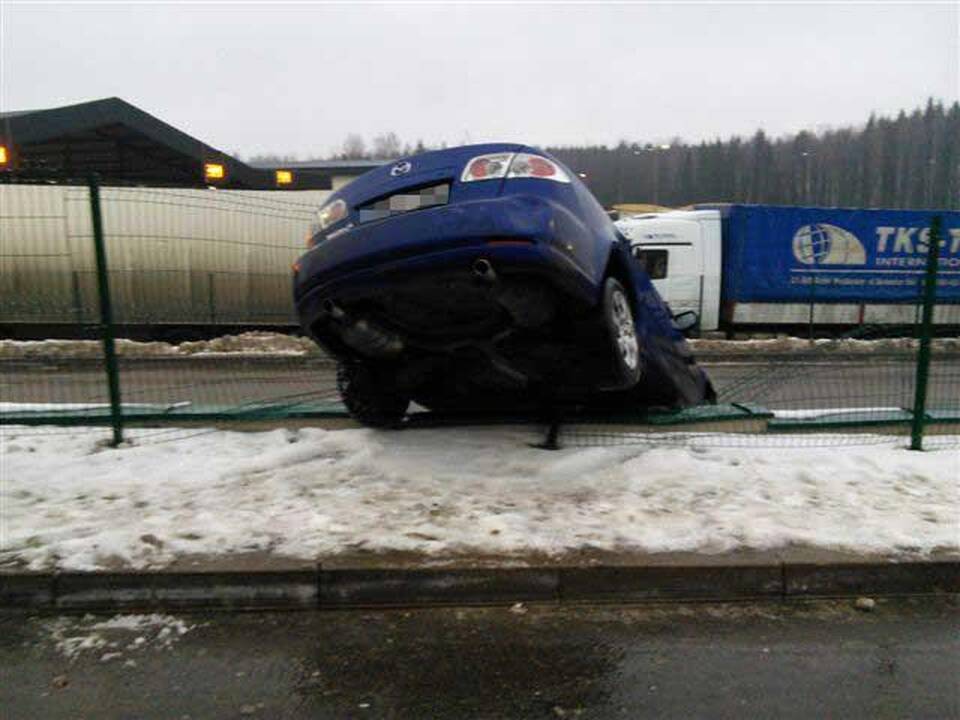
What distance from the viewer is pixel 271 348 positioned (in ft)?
47.3

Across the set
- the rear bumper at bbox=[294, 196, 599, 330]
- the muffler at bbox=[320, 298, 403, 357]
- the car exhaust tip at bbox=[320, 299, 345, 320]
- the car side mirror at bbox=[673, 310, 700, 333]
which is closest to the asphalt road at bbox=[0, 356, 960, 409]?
the car side mirror at bbox=[673, 310, 700, 333]

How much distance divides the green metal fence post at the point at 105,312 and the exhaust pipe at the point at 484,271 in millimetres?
3287

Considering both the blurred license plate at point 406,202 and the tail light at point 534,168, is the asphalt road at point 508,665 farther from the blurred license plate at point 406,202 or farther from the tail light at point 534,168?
the tail light at point 534,168

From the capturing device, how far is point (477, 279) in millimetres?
3762

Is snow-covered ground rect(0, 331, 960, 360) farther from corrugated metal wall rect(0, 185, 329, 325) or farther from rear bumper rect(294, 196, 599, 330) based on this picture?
rear bumper rect(294, 196, 599, 330)

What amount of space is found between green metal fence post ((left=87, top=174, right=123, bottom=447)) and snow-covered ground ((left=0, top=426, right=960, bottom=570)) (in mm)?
253

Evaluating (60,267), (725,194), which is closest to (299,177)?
(60,267)

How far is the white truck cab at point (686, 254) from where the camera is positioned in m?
17.7

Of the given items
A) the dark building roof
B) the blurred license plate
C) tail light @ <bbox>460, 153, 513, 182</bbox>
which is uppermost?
the dark building roof

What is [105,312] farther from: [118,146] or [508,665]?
[118,146]

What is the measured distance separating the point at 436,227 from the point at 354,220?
610 mm

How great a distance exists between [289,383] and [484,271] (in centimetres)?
687

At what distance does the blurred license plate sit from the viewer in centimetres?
401

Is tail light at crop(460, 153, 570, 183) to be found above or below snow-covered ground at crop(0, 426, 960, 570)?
above
